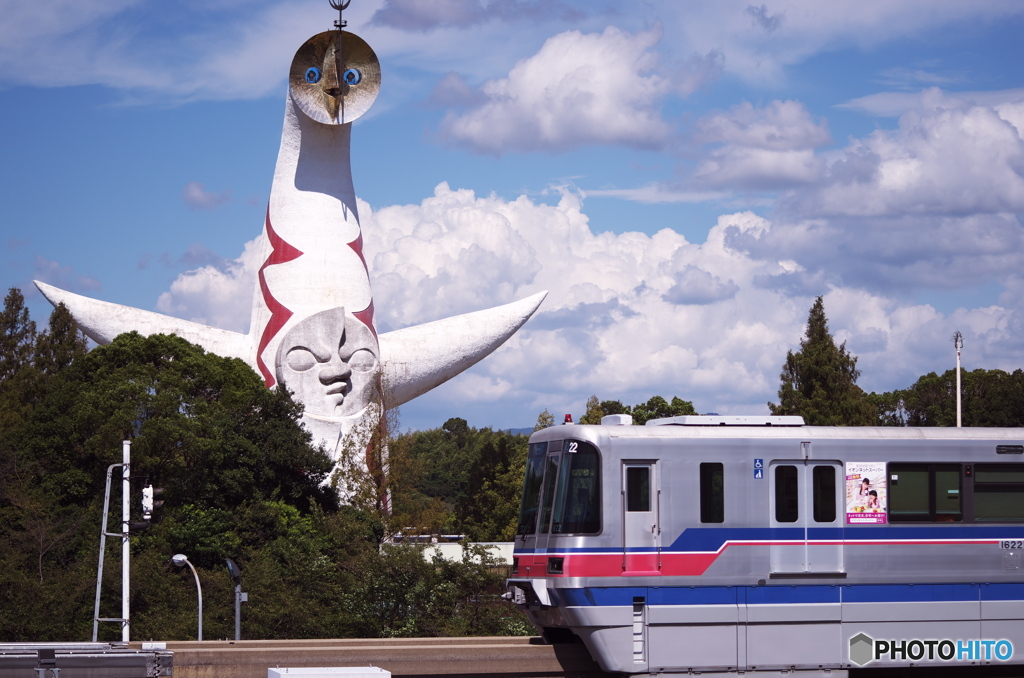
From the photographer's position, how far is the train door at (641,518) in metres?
15.7

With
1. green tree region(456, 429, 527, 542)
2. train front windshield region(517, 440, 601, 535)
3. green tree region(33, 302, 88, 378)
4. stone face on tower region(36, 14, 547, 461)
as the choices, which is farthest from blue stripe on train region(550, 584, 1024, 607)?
green tree region(33, 302, 88, 378)

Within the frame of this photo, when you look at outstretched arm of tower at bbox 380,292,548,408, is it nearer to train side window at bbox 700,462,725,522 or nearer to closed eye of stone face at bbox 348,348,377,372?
closed eye of stone face at bbox 348,348,377,372

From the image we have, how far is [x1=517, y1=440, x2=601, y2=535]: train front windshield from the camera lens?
15.7m

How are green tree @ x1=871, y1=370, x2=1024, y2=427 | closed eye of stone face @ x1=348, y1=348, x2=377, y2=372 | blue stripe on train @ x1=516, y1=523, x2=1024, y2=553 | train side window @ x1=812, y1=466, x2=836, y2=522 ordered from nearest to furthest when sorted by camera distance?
1. blue stripe on train @ x1=516, y1=523, x2=1024, y2=553
2. train side window @ x1=812, y1=466, x2=836, y2=522
3. closed eye of stone face @ x1=348, y1=348, x2=377, y2=372
4. green tree @ x1=871, y1=370, x2=1024, y2=427

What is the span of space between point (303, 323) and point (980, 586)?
31.9 m

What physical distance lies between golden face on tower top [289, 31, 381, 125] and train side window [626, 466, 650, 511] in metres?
31.4

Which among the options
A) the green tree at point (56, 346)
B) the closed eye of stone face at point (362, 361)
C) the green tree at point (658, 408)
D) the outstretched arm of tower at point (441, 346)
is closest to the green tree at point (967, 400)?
the green tree at point (658, 408)

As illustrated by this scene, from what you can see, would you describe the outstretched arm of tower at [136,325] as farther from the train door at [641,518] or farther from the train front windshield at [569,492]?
the train door at [641,518]

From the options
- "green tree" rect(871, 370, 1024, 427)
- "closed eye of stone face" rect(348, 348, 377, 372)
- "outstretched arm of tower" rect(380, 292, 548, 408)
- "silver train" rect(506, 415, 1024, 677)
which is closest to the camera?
"silver train" rect(506, 415, 1024, 677)

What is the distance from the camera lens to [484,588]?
30672mm

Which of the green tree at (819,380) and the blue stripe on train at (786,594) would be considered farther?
the green tree at (819,380)

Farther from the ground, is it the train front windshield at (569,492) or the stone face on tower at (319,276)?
the stone face on tower at (319,276)

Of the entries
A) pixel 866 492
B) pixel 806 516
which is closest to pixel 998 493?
pixel 866 492

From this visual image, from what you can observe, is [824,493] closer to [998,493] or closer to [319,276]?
[998,493]
